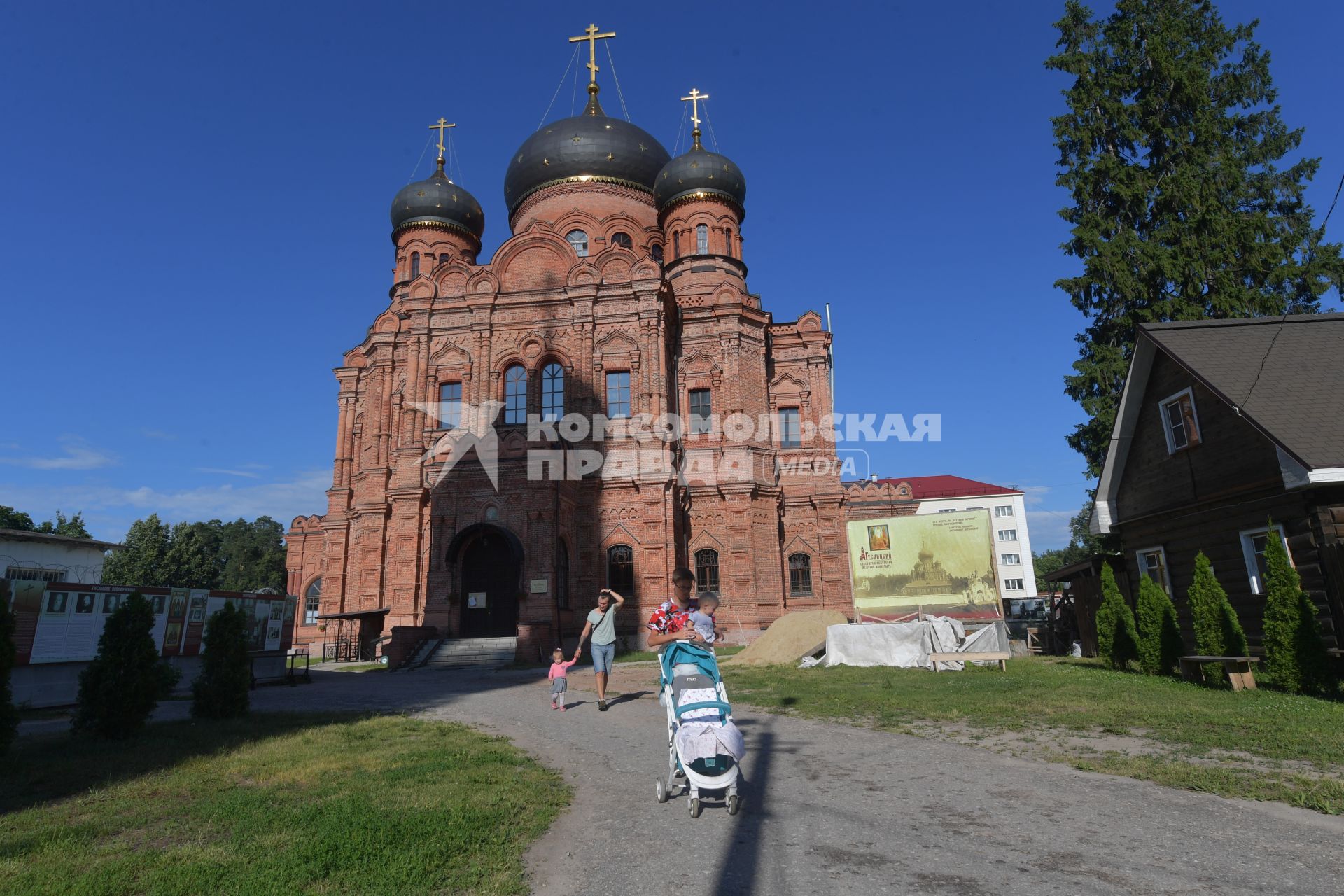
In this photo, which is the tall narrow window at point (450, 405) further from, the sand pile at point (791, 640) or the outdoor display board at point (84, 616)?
the sand pile at point (791, 640)

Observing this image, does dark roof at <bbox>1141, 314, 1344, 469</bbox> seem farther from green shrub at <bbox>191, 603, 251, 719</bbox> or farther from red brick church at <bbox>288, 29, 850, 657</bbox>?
green shrub at <bbox>191, 603, 251, 719</bbox>

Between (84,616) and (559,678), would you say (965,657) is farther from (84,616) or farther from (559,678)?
(84,616)

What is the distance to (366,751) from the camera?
7.52m

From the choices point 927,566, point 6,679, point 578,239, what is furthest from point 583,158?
point 6,679

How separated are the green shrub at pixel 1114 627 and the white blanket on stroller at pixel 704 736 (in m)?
11.6

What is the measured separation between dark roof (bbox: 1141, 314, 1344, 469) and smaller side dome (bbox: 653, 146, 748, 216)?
19.2m

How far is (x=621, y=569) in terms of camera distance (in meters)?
24.0

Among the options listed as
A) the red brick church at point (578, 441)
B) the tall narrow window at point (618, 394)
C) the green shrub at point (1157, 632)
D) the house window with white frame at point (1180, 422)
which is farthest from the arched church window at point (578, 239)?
→ the green shrub at point (1157, 632)

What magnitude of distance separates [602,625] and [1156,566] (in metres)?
11.7

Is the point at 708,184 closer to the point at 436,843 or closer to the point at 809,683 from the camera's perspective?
the point at 809,683

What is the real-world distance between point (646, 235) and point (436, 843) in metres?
29.9

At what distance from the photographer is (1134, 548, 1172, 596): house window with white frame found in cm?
1509

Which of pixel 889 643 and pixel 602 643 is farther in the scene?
pixel 889 643

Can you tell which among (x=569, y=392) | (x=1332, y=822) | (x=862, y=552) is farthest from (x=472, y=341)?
(x=1332, y=822)
